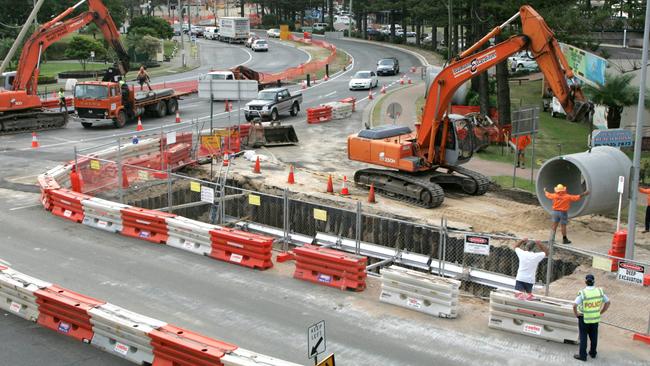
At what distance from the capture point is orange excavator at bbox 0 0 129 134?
38.3m

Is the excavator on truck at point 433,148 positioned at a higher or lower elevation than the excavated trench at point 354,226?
higher

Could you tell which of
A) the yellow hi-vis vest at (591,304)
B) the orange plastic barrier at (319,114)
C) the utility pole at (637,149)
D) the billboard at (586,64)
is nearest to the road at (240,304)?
the yellow hi-vis vest at (591,304)

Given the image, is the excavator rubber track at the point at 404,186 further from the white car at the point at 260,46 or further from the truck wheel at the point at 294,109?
the white car at the point at 260,46

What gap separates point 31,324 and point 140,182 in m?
11.3

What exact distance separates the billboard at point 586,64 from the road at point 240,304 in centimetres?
2812

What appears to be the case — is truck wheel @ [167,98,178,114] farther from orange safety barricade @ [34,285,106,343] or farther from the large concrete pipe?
orange safety barricade @ [34,285,106,343]

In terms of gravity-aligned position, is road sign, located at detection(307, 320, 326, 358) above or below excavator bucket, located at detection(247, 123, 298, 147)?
above

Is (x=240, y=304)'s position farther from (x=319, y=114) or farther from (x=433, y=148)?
(x=319, y=114)

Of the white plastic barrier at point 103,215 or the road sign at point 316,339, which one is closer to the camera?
the road sign at point 316,339

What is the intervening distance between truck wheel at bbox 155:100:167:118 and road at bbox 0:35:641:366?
20596 millimetres

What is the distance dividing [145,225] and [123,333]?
7227mm

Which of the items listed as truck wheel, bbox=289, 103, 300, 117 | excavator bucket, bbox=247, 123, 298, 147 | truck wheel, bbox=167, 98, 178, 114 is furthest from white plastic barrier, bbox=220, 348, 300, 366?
truck wheel, bbox=167, 98, 178, 114

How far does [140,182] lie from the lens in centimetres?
2583

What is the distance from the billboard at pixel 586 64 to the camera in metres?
40.9
